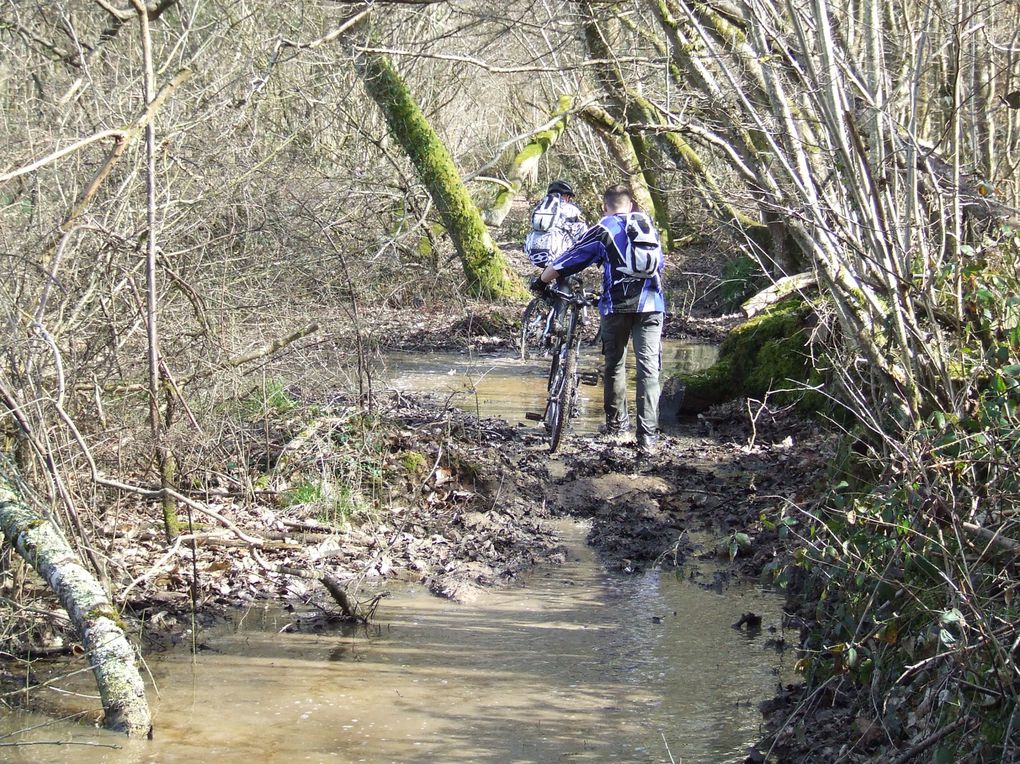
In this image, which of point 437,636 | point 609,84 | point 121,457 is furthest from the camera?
point 609,84

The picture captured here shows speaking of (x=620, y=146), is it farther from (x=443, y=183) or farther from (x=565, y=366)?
(x=565, y=366)

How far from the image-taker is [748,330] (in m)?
12.9

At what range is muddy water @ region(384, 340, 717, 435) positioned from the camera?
12523mm

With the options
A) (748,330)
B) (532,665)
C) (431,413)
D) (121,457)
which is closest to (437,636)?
(532,665)

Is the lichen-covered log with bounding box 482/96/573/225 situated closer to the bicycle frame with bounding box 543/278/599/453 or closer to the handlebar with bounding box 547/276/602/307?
the handlebar with bounding box 547/276/602/307

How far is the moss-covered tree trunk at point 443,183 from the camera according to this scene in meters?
18.2

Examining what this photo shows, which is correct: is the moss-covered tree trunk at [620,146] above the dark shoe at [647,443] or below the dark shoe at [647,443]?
above

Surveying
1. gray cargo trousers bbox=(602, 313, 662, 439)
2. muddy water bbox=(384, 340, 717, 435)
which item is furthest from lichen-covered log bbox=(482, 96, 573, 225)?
gray cargo trousers bbox=(602, 313, 662, 439)

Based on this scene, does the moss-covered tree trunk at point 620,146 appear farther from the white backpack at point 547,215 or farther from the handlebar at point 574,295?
the handlebar at point 574,295

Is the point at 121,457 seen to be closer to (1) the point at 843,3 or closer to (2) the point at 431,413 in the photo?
(2) the point at 431,413

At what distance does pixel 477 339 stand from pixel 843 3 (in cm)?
1147

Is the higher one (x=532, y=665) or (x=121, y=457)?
(x=121, y=457)

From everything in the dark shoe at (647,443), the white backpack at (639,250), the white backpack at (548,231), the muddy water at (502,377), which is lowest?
the dark shoe at (647,443)

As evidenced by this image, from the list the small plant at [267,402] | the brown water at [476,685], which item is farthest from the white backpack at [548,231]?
the brown water at [476,685]
